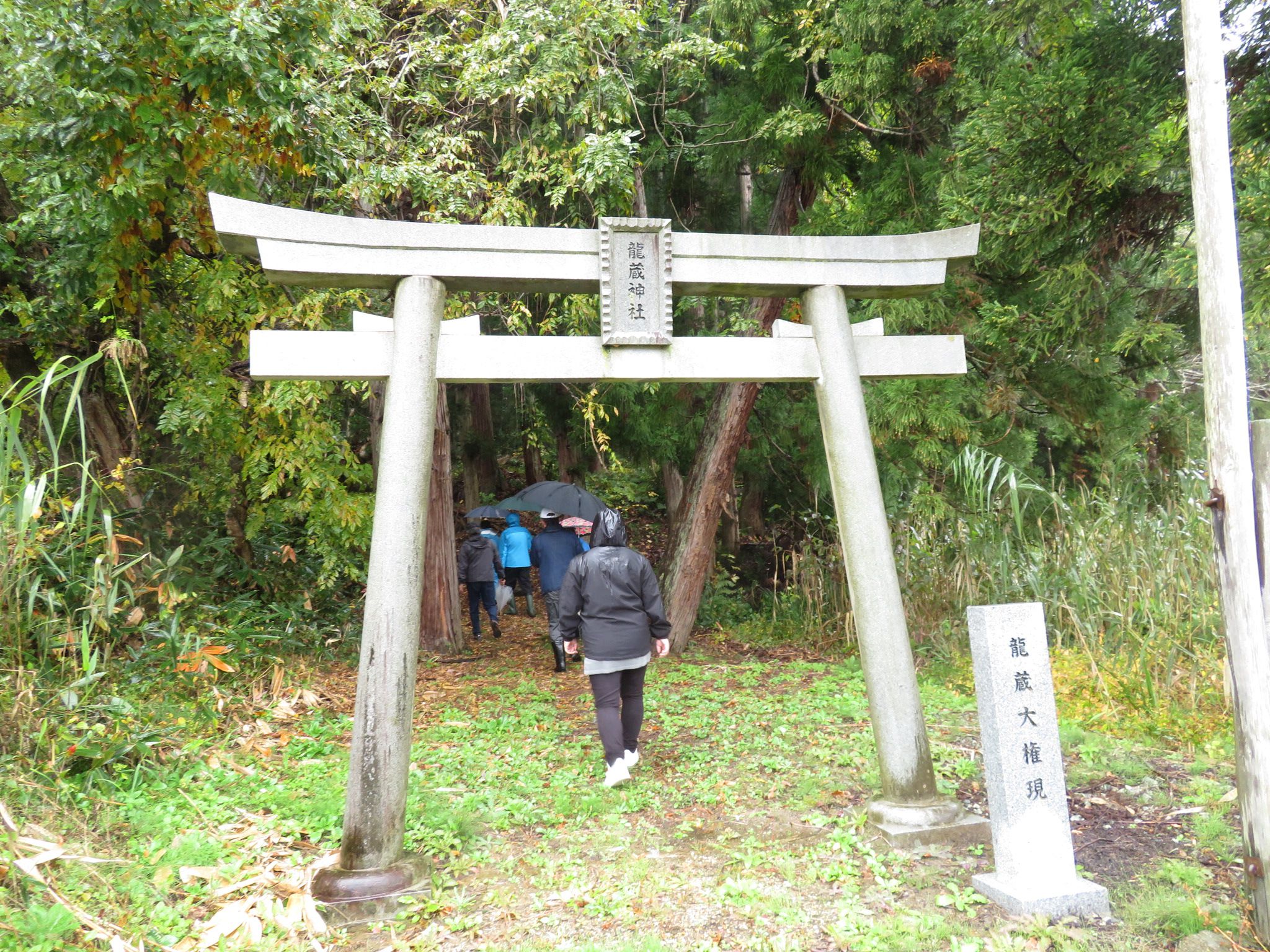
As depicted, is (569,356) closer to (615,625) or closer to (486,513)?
(615,625)

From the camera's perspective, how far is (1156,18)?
5.37 meters

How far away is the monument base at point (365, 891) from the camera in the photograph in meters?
3.48

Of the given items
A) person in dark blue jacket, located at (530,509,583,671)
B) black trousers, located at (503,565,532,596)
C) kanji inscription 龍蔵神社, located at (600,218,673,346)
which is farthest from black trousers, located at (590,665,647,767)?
black trousers, located at (503,565,532,596)

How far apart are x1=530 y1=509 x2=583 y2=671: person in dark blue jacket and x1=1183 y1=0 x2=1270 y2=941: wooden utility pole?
5.78 m

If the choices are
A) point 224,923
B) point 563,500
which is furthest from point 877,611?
point 563,500

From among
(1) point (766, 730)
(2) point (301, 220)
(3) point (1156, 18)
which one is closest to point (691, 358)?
(2) point (301, 220)

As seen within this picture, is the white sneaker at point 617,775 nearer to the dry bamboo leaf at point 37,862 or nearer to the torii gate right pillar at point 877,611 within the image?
the torii gate right pillar at point 877,611

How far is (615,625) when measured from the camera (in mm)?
4895

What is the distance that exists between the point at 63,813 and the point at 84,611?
170 centimetres

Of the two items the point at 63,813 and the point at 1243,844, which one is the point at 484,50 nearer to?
the point at 63,813

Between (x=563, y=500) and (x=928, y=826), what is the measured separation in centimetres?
520

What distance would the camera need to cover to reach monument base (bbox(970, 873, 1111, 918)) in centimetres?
332

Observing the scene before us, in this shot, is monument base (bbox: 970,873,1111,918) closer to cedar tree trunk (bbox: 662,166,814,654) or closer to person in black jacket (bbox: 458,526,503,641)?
cedar tree trunk (bbox: 662,166,814,654)

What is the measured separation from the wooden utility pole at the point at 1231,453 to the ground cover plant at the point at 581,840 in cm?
52
